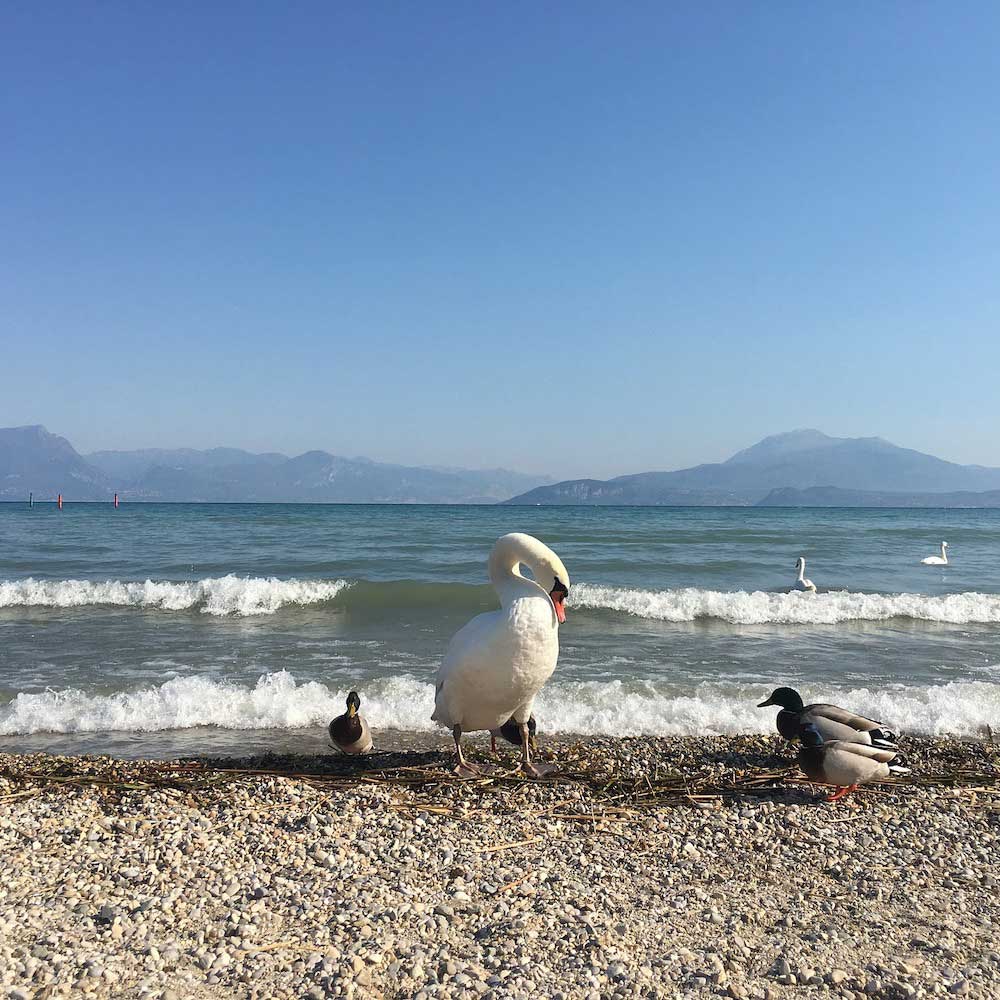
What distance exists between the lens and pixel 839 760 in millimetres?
5516

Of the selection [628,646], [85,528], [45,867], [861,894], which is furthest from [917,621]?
[85,528]

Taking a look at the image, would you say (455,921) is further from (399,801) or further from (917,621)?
(917,621)

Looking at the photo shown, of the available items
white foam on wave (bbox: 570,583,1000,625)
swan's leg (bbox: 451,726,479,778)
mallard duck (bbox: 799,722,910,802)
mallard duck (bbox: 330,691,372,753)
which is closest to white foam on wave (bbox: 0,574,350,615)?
white foam on wave (bbox: 570,583,1000,625)

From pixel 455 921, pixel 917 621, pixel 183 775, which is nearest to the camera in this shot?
pixel 455 921

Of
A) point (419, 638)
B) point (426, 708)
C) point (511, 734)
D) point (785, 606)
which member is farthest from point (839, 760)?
point (785, 606)

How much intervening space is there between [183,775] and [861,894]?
4586 millimetres

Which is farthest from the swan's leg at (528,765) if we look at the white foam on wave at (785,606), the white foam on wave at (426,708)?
the white foam on wave at (785,606)

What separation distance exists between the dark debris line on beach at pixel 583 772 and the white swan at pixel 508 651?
0.39 m

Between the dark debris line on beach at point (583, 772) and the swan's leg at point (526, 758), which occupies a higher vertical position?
the swan's leg at point (526, 758)

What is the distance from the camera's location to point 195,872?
161 inches

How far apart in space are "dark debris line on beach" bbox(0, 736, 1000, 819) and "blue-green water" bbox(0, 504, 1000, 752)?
3.63 ft

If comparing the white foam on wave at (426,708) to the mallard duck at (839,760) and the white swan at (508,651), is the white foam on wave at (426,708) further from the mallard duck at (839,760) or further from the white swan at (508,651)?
the mallard duck at (839,760)

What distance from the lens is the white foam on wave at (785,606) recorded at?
49.7ft

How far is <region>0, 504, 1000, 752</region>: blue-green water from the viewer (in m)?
8.34
